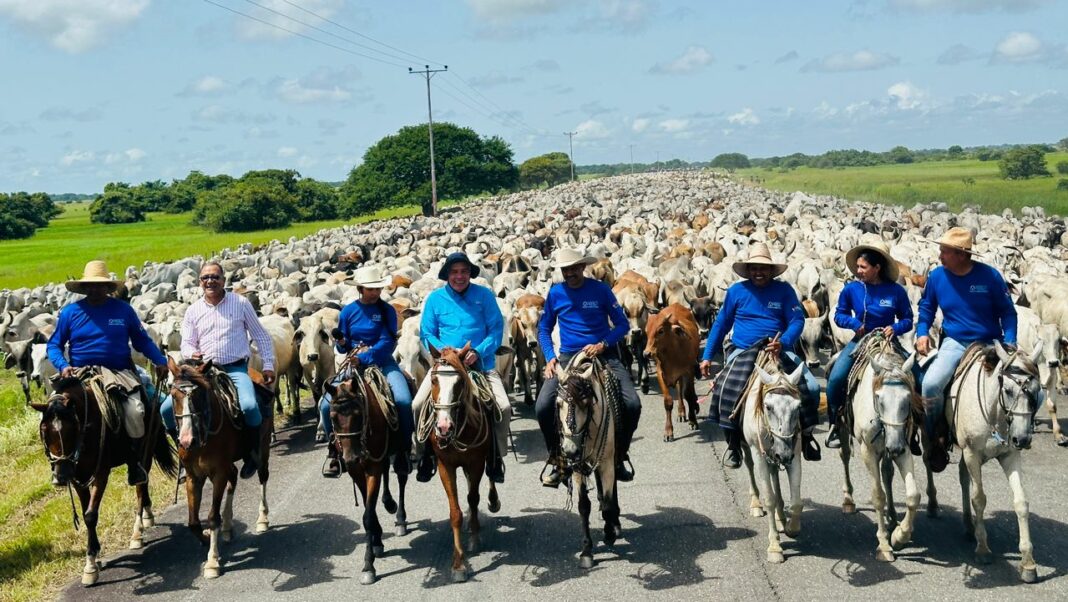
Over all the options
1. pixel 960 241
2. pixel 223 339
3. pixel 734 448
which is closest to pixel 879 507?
pixel 734 448

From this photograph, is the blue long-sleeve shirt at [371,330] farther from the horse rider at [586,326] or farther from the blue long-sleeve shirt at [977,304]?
the blue long-sleeve shirt at [977,304]

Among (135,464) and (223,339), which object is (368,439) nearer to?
(223,339)

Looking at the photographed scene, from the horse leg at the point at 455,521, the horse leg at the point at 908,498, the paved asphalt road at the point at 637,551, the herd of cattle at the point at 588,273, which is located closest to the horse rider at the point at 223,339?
the paved asphalt road at the point at 637,551

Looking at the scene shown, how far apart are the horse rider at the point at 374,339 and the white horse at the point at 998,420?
16.6 feet

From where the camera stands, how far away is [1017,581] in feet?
24.4

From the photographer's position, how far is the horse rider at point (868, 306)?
29.2ft

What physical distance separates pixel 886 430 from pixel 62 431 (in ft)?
23.5

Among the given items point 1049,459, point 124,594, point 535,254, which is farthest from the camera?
point 535,254

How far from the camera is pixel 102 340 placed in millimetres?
9117

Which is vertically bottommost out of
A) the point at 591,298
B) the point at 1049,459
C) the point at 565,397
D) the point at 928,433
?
the point at 1049,459

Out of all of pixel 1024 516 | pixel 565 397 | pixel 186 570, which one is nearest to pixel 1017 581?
pixel 1024 516

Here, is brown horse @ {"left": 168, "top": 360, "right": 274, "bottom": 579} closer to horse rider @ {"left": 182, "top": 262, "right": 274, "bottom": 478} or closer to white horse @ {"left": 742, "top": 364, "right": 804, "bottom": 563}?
horse rider @ {"left": 182, "top": 262, "right": 274, "bottom": 478}

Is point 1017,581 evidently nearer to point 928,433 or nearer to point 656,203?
point 928,433

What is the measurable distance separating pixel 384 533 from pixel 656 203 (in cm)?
5520
